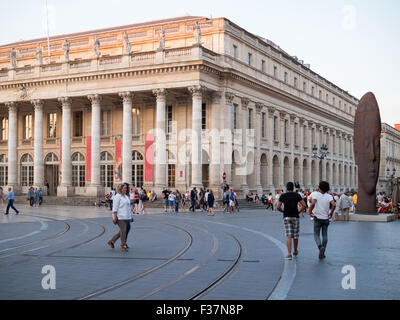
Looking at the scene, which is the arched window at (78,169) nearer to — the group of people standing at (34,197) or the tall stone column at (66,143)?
the tall stone column at (66,143)

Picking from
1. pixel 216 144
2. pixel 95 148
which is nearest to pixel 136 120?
pixel 95 148

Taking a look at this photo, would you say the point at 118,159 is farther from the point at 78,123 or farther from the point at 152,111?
the point at 78,123

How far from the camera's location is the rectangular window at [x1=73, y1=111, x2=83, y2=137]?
50156 mm

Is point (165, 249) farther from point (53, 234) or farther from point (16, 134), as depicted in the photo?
point (16, 134)

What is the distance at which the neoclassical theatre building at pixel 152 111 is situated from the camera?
137ft

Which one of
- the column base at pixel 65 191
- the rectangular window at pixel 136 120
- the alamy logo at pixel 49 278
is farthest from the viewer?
the rectangular window at pixel 136 120

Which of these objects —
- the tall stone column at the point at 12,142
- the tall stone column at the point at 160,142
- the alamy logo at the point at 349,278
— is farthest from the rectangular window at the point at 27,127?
the alamy logo at the point at 349,278

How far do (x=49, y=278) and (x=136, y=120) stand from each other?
3779 cm

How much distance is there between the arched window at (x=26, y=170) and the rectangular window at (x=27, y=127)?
2.12 meters

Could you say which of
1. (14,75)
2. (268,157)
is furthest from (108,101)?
(268,157)

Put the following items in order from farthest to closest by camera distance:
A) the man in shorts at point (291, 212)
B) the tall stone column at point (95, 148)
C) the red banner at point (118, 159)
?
the tall stone column at point (95, 148) → the red banner at point (118, 159) → the man in shorts at point (291, 212)

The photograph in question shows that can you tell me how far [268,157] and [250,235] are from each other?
33139 mm

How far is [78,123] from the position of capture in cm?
5041

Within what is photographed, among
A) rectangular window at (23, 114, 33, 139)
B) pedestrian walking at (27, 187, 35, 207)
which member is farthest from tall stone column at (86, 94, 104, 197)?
rectangular window at (23, 114, 33, 139)
